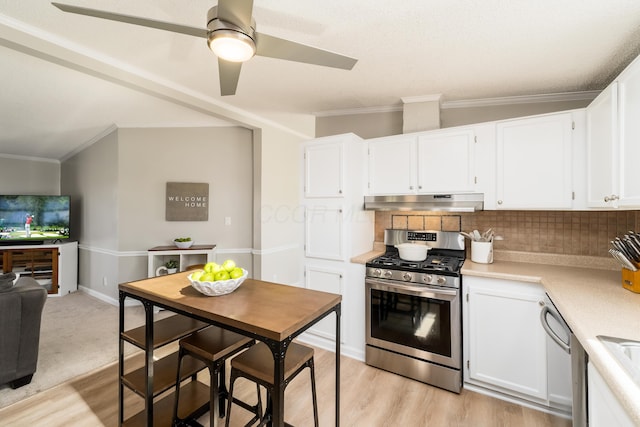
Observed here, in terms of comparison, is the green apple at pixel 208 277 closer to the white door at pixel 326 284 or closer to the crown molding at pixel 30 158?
the white door at pixel 326 284

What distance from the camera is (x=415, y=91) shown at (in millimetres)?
2725

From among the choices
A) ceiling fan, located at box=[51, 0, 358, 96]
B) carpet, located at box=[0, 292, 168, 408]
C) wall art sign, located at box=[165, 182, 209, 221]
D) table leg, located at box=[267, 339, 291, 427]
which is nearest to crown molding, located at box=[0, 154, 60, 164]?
carpet, located at box=[0, 292, 168, 408]

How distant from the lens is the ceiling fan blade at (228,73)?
1575mm

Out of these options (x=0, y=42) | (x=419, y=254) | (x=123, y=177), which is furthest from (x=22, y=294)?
(x=419, y=254)

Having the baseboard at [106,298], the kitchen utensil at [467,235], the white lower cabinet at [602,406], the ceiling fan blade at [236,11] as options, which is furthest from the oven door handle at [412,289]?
the baseboard at [106,298]

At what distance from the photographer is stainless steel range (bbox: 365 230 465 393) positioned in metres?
2.21

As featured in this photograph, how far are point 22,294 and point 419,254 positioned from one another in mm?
3232

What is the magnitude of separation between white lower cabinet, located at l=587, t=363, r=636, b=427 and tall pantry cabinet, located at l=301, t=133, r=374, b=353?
166 cm

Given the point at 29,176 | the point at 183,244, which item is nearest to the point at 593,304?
the point at 183,244

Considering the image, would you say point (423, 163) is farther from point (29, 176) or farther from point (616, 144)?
point (29, 176)

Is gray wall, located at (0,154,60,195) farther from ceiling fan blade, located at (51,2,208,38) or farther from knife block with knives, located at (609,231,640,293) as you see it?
knife block with knives, located at (609,231,640,293)

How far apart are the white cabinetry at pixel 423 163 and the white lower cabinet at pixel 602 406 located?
1.61m

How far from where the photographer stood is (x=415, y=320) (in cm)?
236

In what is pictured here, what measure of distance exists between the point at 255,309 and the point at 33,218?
5.74 metres
